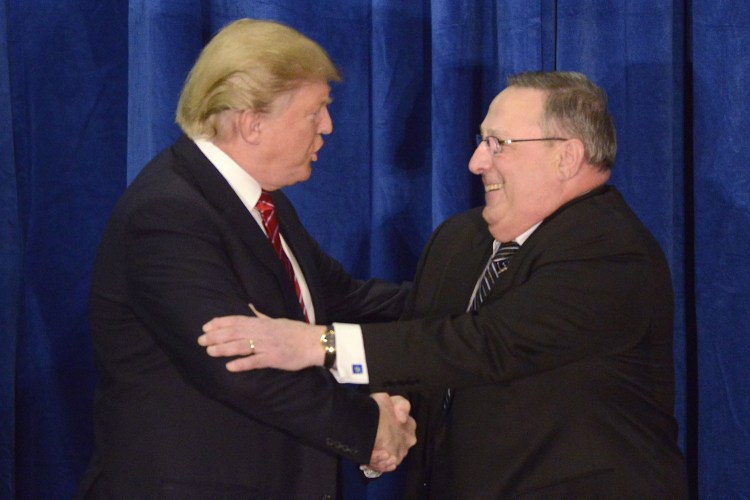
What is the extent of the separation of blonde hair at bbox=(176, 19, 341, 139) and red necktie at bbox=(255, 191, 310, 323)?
0.54 ft

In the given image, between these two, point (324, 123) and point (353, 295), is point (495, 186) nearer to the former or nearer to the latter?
point (324, 123)

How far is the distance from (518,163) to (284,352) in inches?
23.3

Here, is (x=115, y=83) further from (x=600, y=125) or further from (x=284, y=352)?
(x=600, y=125)

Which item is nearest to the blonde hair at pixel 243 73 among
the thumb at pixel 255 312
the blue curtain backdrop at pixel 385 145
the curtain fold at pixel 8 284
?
the thumb at pixel 255 312

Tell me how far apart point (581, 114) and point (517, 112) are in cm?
12

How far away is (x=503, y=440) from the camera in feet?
5.63

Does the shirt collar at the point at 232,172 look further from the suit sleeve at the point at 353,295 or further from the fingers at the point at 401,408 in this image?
the fingers at the point at 401,408

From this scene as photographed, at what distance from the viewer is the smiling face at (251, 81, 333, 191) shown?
1816 mm

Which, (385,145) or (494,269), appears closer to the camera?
(494,269)

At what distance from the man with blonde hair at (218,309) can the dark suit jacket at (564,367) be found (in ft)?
0.51

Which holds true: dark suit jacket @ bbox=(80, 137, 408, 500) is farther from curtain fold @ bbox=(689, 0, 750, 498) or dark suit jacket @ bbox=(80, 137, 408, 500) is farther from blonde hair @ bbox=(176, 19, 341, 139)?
curtain fold @ bbox=(689, 0, 750, 498)

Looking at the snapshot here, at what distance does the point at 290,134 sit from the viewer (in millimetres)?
1850

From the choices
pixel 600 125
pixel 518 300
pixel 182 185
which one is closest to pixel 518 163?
pixel 600 125

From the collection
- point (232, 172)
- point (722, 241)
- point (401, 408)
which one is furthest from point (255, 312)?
point (722, 241)
